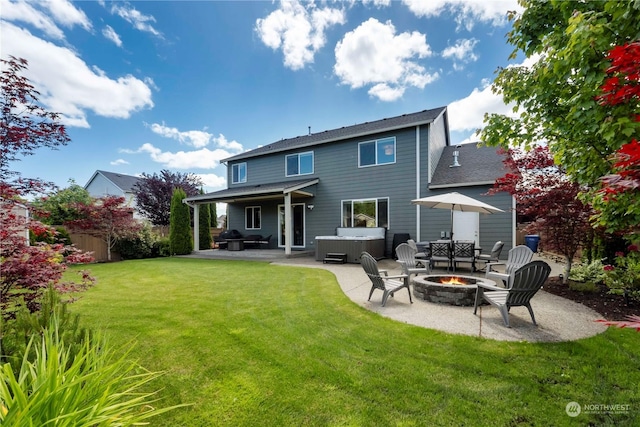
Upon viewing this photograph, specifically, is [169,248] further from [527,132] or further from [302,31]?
[527,132]

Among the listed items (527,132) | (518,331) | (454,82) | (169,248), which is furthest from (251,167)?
(518,331)

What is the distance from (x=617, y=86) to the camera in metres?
2.07

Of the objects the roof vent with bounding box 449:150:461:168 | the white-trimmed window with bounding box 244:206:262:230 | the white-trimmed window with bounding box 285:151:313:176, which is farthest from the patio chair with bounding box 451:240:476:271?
the white-trimmed window with bounding box 244:206:262:230

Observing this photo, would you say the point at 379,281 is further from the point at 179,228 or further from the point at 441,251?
the point at 179,228

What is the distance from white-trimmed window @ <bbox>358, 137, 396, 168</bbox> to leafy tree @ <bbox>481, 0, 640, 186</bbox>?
272 inches

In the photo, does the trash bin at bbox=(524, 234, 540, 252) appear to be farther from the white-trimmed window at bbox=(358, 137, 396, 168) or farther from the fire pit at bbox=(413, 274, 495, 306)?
the fire pit at bbox=(413, 274, 495, 306)

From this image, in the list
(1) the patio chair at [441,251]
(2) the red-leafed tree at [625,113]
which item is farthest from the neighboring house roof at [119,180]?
(2) the red-leafed tree at [625,113]

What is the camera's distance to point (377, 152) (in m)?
12.2

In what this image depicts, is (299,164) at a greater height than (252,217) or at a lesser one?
greater

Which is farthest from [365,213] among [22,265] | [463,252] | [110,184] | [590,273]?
[110,184]

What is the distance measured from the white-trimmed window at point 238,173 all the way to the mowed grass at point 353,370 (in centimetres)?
1235

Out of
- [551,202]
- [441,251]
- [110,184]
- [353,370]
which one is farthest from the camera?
[110,184]

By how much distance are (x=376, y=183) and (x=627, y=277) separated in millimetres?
8355

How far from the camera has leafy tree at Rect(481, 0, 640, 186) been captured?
2.60m
